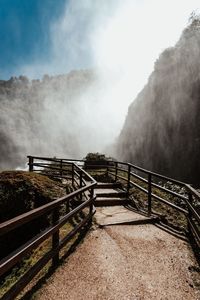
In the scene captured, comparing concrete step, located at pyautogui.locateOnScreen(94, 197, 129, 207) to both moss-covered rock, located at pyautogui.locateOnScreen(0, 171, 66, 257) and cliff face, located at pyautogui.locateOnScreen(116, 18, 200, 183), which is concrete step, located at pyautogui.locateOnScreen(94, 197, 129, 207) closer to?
moss-covered rock, located at pyautogui.locateOnScreen(0, 171, 66, 257)

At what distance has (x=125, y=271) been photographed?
13.6 ft

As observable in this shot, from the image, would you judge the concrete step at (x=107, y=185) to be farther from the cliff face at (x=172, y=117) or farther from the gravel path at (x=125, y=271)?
the cliff face at (x=172, y=117)

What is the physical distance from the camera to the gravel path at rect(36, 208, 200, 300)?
3.50 m

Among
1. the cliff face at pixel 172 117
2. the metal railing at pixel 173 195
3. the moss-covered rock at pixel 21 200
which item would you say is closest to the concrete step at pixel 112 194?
the metal railing at pixel 173 195

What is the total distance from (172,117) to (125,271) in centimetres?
3648

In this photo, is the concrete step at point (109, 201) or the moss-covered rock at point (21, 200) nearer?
the moss-covered rock at point (21, 200)

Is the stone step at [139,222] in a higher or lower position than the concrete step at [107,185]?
lower

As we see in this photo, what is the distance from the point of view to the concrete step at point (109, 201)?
9.14 m

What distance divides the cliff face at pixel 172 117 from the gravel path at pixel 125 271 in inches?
959

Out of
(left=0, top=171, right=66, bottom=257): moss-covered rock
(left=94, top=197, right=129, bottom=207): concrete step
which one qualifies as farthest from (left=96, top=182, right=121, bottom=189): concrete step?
(left=0, top=171, right=66, bottom=257): moss-covered rock

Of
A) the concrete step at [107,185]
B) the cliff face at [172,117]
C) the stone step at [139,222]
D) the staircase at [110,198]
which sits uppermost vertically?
the cliff face at [172,117]

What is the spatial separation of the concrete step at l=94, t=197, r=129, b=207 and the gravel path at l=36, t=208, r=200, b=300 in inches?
129

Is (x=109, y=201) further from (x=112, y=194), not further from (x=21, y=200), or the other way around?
(x=21, y=200)

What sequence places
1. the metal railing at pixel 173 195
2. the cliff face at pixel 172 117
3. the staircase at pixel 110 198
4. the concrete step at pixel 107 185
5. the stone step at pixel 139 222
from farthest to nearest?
the cliff face at pixel 172 117 < the concrete step at pixel 107 185 < the staircase at pixel 110 198 < the stone step at pixel 139 222 < the metal railing at pixel 173 195
